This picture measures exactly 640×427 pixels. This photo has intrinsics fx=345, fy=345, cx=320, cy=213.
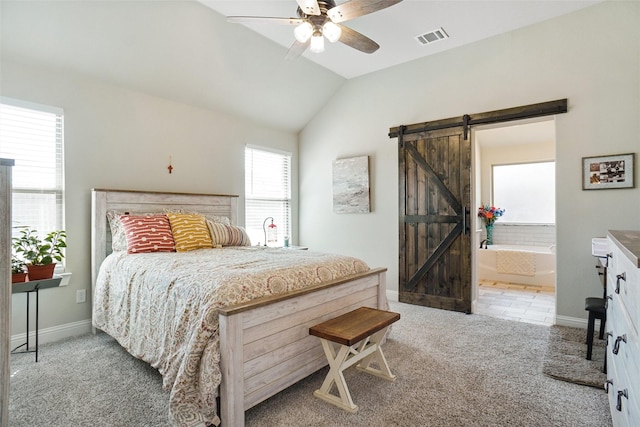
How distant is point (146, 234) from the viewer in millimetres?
3107

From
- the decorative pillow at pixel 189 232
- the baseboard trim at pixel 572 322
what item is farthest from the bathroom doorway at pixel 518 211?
the decorative pillow at pixel 189 232

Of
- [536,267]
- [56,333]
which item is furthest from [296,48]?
[536,267]

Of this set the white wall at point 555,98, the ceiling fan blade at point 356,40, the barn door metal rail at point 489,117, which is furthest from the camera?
the barn door metal rail at point 489,117

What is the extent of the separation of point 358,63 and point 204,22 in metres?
1.96

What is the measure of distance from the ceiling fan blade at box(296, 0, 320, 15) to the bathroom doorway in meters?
3.32

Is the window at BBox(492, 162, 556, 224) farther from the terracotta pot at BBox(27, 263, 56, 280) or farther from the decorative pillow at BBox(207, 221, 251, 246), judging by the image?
the terracotta pot at BBox(27, 263, 56, 280)

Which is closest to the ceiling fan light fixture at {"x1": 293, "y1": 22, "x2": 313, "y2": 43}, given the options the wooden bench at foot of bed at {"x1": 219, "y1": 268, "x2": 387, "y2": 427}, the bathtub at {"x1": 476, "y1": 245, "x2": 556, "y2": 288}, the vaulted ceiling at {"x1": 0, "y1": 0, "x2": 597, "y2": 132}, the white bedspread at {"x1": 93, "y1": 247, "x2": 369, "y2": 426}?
the vaulted ceiling at {"x1": 0, "y1": 0, "x2": 597, "y2": 132}

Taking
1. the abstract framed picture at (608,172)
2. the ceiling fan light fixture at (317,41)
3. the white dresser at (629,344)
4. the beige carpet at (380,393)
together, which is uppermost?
the ceiling fan light fixture at (317,41)

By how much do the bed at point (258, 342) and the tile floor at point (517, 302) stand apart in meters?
1.85

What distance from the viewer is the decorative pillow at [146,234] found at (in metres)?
3.04

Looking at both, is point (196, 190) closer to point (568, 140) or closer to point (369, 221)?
point (369, 221)

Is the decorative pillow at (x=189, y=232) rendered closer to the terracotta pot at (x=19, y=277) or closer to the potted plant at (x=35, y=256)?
the potted plant at (x=35, y=256)

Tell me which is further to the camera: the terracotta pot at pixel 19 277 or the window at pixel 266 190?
the window at pixel 266 190

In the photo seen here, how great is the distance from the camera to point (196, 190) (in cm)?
420
